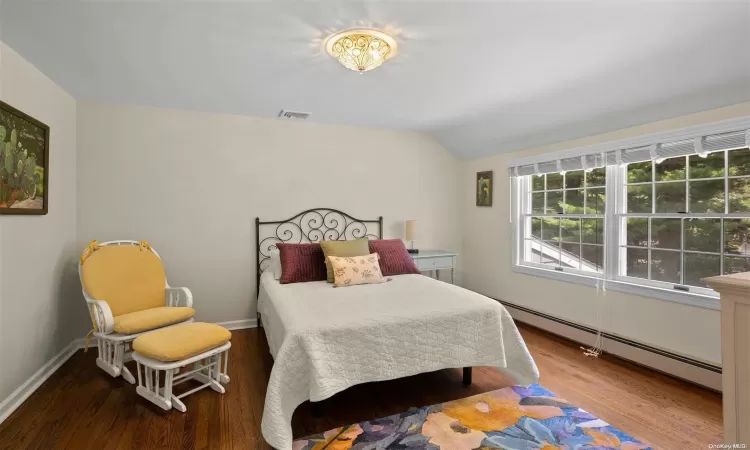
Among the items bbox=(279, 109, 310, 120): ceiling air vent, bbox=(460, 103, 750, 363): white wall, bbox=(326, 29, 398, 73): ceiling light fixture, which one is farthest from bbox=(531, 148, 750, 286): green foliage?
bbox=(279, 109, 310, 120): ceiling air vent

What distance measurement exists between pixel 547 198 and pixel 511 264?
0.83m

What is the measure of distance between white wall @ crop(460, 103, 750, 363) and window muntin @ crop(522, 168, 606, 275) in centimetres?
22

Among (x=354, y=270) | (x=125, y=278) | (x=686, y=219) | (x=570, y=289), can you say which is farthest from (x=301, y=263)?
(x=686, y=219)

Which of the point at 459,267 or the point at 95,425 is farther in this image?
the point at 459,267

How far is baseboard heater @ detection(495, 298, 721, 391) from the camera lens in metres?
2.62

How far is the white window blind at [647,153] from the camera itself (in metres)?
2.52

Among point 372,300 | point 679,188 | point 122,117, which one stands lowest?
point 372,300

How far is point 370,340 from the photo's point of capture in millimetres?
2234

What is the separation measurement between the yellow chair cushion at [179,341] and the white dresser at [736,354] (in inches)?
99.9

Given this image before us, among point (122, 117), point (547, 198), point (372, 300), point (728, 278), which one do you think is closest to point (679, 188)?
point (547, 198)

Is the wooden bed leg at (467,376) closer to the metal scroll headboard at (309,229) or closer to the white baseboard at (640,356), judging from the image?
the white baseboard at (640,356)

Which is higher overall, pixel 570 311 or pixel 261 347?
pixel 570 311

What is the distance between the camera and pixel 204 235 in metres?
3.82

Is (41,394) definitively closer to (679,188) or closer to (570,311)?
(570,311)
